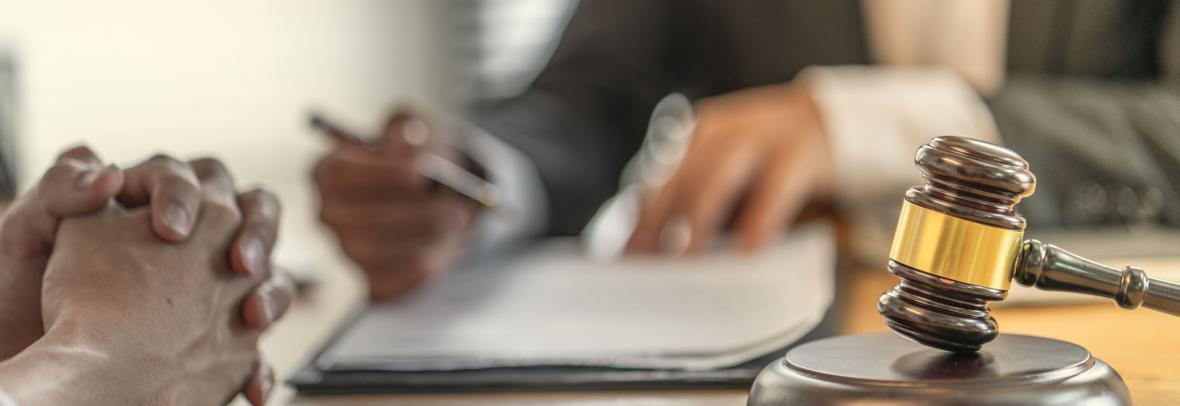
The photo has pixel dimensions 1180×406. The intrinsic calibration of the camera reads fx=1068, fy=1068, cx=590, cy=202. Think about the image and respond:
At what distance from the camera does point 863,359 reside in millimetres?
346

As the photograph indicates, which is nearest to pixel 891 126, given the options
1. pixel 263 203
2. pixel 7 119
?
pixel 263 203

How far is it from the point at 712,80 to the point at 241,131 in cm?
107

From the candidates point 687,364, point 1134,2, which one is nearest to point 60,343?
point 687,364

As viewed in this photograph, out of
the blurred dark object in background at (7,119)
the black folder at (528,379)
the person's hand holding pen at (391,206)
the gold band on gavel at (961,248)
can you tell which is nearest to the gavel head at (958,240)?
the gold band on gavel at (961,248)

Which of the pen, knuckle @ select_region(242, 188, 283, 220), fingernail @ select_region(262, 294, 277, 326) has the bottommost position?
fingernail @ select_region(262, 294, 277, 326)

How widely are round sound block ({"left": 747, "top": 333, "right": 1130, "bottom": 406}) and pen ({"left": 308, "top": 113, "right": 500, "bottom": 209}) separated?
48 centimetres

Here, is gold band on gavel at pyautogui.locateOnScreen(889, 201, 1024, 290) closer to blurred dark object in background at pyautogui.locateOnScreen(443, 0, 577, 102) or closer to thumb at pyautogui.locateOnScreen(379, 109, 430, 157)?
thumb at pyautogui.locateOnScreen(379, 109, 430, 157)

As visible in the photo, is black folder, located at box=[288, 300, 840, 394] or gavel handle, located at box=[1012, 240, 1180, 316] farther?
black folder, located at box=[288, 300, 840, 394]

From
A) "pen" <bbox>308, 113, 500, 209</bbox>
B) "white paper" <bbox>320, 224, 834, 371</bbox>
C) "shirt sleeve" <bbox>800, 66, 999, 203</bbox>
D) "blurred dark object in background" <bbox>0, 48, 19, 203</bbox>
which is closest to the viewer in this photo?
"white paper" <bbox>320, 224, 834, 371</bbox>

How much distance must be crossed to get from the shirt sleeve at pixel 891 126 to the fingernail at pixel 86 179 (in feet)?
2.14

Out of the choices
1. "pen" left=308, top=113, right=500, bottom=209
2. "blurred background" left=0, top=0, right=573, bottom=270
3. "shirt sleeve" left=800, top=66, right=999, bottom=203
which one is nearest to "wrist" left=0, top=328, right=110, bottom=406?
"pen" left=308, top=113, right=500, bottom=209

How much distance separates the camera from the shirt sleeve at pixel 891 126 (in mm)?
898

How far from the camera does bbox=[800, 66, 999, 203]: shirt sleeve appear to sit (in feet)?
2.95

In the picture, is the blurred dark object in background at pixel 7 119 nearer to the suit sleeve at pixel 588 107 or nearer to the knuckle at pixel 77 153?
the suit sleeve at pixel 588 107
